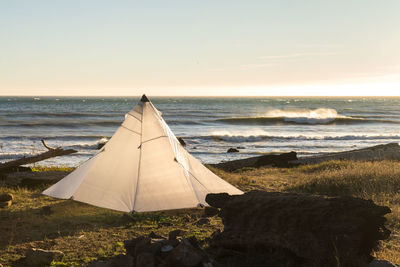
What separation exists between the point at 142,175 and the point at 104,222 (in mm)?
1287

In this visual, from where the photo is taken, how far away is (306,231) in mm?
5387

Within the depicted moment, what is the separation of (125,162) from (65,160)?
47.5 ft

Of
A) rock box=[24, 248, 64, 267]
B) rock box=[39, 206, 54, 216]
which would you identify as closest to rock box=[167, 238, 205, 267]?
rock box=[24, 248, 64, 267]

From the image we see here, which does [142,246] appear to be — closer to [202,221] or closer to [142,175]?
[202,221]

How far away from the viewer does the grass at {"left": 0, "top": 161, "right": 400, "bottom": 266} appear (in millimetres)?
6418

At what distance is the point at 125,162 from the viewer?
27.9 ft

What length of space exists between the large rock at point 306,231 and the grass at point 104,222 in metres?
0.92

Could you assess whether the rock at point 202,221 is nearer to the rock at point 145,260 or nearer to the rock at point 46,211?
the rock at point 145,260

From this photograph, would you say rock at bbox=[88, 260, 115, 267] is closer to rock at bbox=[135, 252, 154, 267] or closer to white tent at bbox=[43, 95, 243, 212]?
rock at bbox=[135, 252, 154, 267]

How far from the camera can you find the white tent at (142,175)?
8031 millimetres

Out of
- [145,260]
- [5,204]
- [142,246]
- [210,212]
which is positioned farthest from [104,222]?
[145,260]

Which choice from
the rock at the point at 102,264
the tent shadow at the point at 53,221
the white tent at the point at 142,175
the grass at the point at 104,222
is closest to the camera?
the rock at the point at 102,264

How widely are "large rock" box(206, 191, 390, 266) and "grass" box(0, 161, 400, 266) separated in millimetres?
920

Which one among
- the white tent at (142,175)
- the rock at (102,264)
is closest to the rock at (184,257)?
the rock at (102,264)
